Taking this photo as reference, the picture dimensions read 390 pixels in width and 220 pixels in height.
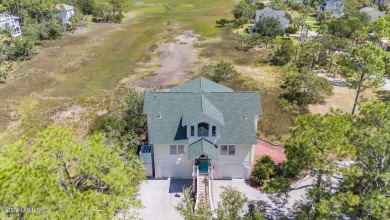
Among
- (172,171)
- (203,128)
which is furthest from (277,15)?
(172,171)

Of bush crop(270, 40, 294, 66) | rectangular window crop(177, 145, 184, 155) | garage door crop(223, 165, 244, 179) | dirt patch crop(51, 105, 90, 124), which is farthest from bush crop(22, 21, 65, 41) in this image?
garage door crop(223, 165, 244, 179)

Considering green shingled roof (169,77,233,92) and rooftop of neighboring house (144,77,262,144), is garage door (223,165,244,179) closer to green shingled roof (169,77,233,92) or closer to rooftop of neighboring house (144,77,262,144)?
rooftop of neighboring house (144,77,262,144)

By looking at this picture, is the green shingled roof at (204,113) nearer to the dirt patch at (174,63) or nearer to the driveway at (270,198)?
the driveway at (270,198)

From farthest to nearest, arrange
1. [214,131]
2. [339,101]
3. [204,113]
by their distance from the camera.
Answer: [339,101], [214,131], [204,113]

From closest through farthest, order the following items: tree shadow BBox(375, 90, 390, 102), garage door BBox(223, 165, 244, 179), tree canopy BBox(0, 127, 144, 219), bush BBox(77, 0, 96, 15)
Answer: tree canopy BBox(0, 127, 144, 219) → garage door BBox(223, 165, 244, 179) → tree shadow BBox(375, 90, 390, 102) → bush BBox(77, 0, 96, 15)

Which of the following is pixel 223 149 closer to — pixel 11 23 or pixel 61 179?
pixel 61 179

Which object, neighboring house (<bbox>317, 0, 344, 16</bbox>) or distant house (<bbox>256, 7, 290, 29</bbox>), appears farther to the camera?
neighboring house (<bbox>317, 0, 344, 16</bbox>)
